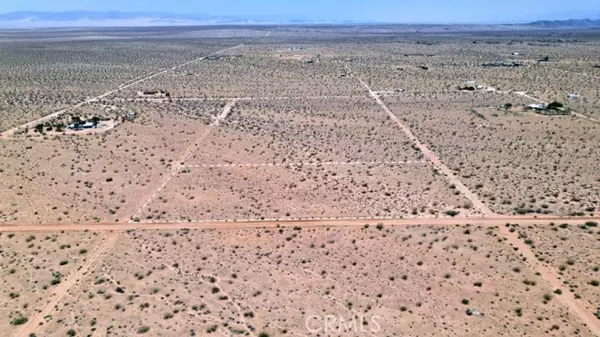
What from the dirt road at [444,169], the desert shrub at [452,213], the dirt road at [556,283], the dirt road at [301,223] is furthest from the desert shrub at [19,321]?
the dirt road at [444,169]

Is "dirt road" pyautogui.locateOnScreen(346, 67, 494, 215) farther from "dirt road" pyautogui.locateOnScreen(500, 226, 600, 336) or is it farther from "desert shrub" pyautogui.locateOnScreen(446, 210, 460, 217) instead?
"dirt road" pyautogui.locateOnScreen(500, 226, 600, 336)

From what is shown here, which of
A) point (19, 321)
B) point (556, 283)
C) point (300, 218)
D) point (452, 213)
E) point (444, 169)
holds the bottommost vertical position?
point (19, 321)

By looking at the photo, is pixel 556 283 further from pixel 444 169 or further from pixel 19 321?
pixel 19 321

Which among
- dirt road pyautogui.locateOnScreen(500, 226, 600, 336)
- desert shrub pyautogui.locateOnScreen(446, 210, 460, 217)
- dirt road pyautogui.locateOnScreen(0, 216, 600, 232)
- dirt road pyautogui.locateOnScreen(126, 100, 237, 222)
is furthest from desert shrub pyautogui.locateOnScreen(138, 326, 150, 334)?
desert shrub pyautogui.locateOnScreen(446, 210, 460, 217)

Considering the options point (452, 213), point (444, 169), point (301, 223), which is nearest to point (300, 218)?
point (301, 223)

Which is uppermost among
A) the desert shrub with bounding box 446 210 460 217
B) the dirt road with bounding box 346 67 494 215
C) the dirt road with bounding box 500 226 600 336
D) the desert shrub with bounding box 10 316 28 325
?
the dirt road with bounding box 346 67 494 215

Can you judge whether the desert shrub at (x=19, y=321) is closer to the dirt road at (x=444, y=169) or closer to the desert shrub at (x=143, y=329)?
the desert shrub at (x=143, y=329)

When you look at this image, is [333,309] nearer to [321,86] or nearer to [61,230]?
[61,230]

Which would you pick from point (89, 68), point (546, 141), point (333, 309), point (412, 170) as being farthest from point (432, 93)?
point (89, 68)
